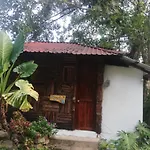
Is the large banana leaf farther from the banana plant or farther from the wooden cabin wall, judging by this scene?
the wooden cabin wall

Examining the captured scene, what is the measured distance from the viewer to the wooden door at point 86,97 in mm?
8273

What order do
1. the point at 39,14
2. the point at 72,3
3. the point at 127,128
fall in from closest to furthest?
1. the point at 127,128
2. the point at 72,3
3. the point at 39,14

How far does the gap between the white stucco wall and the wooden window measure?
3.75 feet

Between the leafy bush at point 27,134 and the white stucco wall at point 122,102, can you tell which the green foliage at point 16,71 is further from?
the white stucco wall at point 122,102

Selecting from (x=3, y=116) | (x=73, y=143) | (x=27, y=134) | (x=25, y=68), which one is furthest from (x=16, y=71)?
(x=73, y=143)

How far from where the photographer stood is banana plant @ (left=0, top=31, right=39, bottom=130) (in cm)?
612

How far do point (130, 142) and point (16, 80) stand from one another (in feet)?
11.4

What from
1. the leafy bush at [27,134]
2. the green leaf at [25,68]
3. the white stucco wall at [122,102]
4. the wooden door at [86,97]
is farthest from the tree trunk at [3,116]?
the white stucco wall at [122,102]

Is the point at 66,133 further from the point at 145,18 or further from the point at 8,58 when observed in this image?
the point at 145,18

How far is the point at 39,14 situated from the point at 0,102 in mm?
9784

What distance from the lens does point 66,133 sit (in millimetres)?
7801

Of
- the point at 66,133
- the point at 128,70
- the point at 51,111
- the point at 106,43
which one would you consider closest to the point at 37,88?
the point at 51,111

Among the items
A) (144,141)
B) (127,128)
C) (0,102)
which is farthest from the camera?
(127,128)

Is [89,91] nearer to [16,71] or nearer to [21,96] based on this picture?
[16,71]
